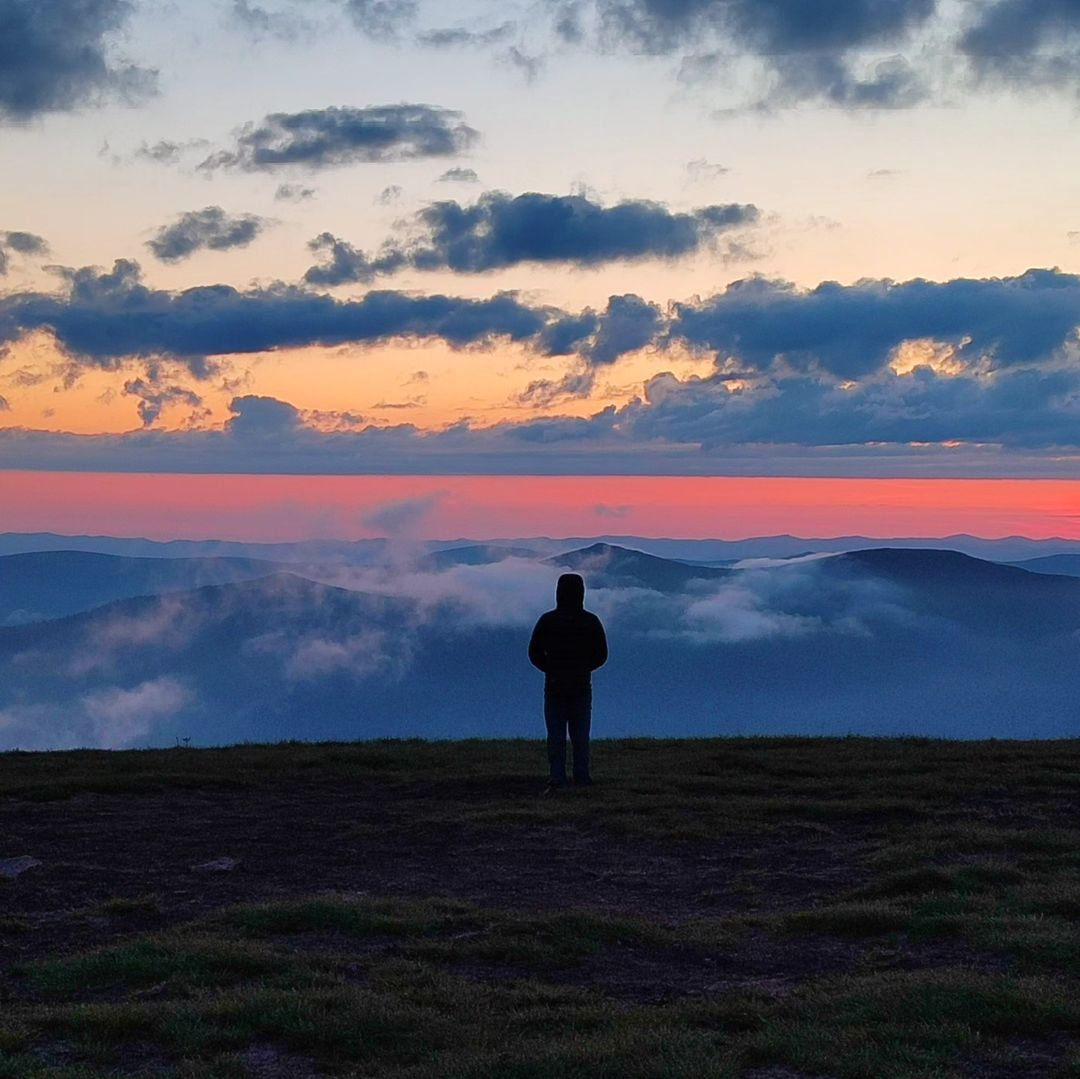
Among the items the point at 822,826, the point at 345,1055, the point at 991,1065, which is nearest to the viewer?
the point at 991,1065

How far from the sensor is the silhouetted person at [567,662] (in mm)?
19859

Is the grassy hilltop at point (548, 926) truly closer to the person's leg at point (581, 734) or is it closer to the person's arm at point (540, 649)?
the person's leg at point (581, 734)

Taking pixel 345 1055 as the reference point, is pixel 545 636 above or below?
above

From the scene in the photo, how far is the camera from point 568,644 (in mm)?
19984

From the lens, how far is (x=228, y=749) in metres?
26.5

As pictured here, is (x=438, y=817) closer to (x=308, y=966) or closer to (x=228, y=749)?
(x=308, y=966)

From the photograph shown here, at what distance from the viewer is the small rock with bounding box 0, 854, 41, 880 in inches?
562

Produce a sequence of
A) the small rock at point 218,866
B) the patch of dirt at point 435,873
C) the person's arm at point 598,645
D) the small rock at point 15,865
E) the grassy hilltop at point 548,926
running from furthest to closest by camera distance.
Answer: the person's arm at point 598,645 → the small rock at point 218,866 → the small rock at point 15,865 → the patch of dirt at point 435,873 → the grassy hilltop at point 548,926

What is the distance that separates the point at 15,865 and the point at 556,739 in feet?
26.7

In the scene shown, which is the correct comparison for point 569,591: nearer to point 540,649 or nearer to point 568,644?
point 568,644

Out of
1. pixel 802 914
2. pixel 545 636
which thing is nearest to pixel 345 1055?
pixel 802 914

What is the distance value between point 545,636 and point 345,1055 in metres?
11.9

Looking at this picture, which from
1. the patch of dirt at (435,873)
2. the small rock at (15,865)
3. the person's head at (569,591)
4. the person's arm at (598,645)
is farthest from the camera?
the person's head at (569,591)

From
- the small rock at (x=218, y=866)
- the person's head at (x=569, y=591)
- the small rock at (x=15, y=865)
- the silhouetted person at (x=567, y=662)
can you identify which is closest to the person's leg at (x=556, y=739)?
the silhouetted person at (x=567, y=662)
